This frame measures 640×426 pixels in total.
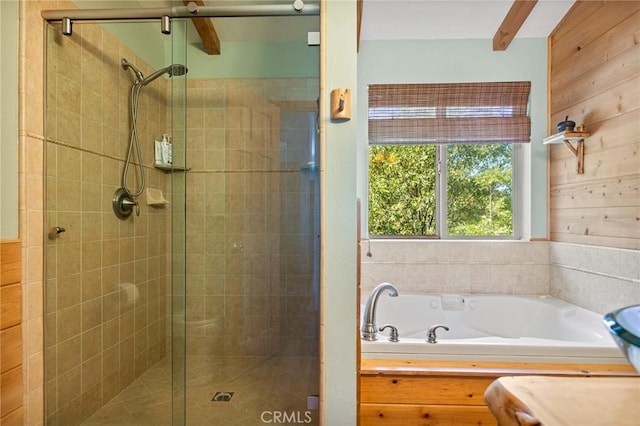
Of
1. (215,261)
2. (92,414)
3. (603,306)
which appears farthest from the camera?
(215,261)

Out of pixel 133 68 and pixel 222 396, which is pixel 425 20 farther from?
pixel 222 396

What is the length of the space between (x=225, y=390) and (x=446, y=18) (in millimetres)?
2850

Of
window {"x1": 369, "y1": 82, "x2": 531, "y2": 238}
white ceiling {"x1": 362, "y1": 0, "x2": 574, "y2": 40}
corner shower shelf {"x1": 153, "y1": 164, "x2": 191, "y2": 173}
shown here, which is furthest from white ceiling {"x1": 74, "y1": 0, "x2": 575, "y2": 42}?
corner shower shelf {"x1": 153, "y1": 164, "x2": 191, "y2": 173}

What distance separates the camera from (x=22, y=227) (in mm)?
1363

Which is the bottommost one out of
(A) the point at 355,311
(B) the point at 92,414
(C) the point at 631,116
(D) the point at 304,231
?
(B) the point at 92,414

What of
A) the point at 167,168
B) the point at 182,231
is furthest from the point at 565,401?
the point at 167,168

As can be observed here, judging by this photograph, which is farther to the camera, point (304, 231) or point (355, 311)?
point (304, 231)

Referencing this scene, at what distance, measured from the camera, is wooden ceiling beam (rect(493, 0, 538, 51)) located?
214cm

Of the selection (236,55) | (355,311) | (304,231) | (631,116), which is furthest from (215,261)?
(631,116)

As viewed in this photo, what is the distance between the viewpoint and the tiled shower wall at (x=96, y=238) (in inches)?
59.2

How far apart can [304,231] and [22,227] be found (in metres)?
1.25

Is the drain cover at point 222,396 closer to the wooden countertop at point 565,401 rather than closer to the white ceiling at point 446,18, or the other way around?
the wooden countertop at point 565,401

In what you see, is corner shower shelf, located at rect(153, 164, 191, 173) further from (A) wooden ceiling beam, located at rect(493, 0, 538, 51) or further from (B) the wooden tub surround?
(A) wooden ceiling beam, located at rect(493, 0, 538, 51)

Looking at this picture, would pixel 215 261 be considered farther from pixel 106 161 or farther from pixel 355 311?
pixel 355 311
